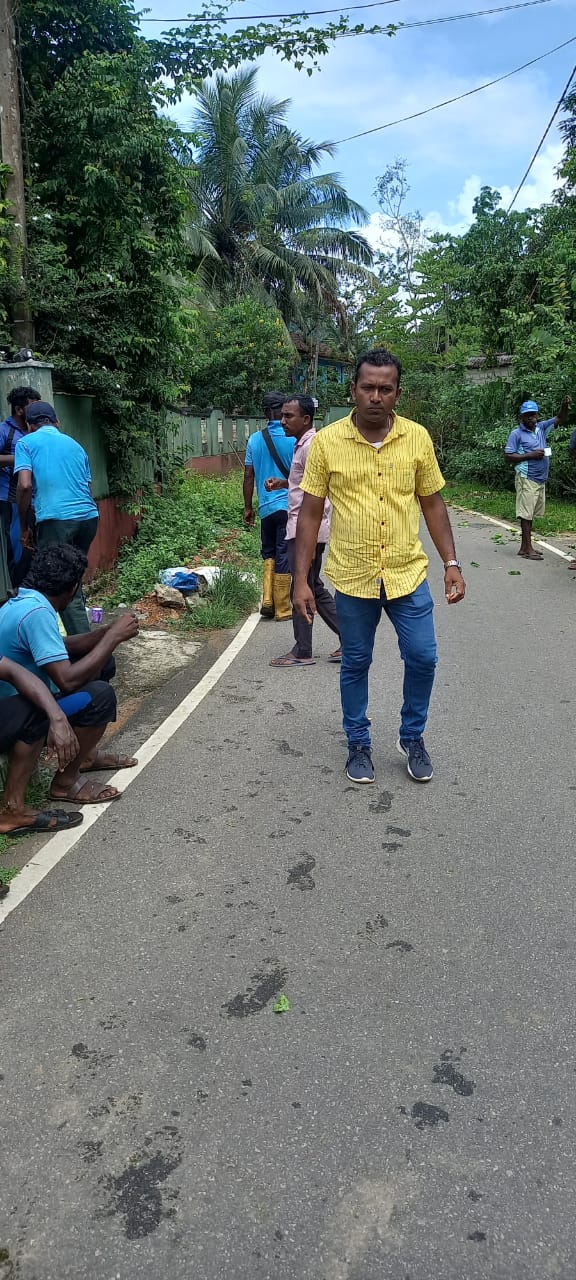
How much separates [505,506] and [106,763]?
572 inches

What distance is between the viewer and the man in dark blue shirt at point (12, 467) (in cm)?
635

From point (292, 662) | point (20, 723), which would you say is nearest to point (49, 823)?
point (20, 723)

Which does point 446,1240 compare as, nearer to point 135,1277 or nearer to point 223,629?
point 135,1277

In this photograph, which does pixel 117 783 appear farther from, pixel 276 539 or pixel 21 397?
pixel 276 539

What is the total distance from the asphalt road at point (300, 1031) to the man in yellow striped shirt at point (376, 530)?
0.60 metres

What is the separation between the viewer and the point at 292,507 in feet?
21.6

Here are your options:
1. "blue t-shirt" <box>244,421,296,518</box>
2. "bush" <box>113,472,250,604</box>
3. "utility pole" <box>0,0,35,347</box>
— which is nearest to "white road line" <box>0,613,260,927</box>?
"blue t-shirt" <box>244,421,296,518</box>

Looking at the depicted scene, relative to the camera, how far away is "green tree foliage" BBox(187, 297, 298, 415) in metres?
26.5

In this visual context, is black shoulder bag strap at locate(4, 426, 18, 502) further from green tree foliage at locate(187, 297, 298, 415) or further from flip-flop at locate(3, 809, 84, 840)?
green tree foliage at locate(187, 297, 298, 415)

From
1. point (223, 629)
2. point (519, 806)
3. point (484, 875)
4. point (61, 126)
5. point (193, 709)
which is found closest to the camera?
point (484, 875)

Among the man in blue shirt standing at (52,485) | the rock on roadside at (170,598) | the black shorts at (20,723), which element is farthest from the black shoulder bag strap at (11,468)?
the black shorts at (20,723)

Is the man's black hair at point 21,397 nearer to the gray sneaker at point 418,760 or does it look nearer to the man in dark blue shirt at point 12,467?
the man in dark blue shirt at point 12,467

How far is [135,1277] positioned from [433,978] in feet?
4.28

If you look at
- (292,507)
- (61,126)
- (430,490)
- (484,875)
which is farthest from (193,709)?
(61,126)
